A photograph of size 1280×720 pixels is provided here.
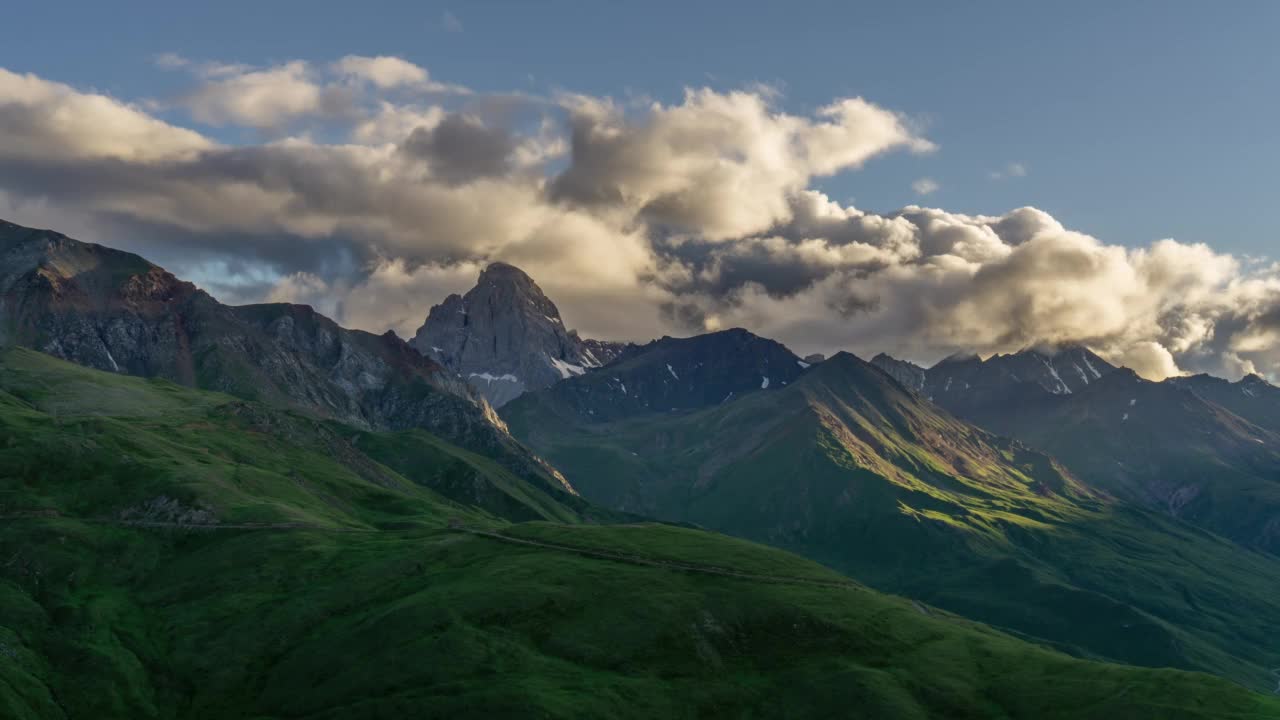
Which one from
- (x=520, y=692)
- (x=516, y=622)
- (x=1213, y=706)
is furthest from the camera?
(x=516, y=622)

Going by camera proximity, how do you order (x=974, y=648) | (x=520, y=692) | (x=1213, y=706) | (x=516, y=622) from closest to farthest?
(x=520, y=692) → (x=1213, y=706) → (x=516, y=622) → (x=974, y=648)

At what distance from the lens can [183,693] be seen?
168125 millimetres

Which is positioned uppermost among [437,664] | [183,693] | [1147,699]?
[1147,699]

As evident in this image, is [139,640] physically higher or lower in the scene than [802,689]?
lower

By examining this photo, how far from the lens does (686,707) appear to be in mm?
157750

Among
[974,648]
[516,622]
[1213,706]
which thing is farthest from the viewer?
[974,648]

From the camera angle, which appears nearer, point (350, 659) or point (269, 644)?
point (350, 659)

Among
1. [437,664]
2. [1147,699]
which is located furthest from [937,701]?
[437,664]

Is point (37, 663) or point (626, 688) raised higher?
point (626, 688)

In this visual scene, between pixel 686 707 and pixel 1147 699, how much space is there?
77.8 meters

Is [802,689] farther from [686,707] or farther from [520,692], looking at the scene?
[520,692]

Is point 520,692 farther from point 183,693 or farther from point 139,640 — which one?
point 139,640

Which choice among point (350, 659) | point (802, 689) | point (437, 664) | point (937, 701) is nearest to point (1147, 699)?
point (937, 701)

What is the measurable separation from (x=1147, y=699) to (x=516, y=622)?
363 feet
